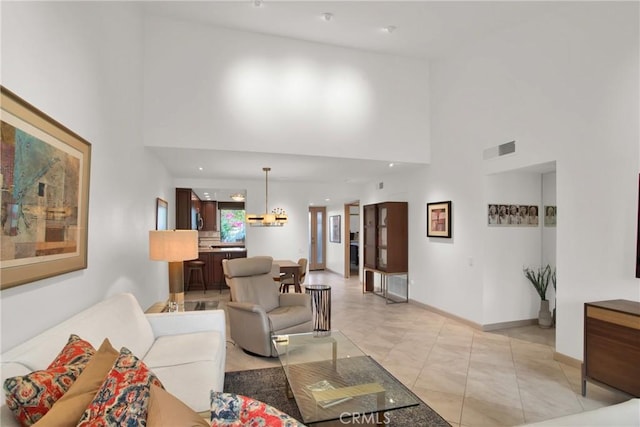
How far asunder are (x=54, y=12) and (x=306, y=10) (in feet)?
10.2

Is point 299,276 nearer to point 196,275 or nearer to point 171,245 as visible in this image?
point 196,275

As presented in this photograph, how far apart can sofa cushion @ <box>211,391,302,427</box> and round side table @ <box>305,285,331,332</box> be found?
3.62m

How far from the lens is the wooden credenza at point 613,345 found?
2635mm

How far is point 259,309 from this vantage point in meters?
3.72

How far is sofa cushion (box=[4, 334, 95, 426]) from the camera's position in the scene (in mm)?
1228

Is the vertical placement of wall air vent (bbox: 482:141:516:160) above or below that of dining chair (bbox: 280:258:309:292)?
above

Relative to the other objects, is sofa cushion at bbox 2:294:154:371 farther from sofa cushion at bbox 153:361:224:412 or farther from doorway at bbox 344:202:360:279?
doorway at bbox 344:202:360:279

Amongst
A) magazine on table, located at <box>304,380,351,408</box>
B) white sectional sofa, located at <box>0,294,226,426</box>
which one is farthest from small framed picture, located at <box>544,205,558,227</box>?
white sectional sofa, located at <box>0,294,226,426</box>

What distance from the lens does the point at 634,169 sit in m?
3.10

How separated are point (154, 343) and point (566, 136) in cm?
453

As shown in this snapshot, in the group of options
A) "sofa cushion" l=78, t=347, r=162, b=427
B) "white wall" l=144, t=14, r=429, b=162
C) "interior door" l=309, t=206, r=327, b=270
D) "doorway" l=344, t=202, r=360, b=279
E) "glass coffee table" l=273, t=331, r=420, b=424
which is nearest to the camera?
"sofa cushion" l=78, t=347, r=162, b=427

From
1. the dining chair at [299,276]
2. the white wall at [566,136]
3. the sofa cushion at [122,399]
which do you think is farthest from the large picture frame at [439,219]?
the sofa cushion at [122,399]

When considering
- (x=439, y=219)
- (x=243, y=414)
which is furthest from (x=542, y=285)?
(x=243, y=414)

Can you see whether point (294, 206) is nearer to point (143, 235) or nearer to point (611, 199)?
point (143, 235)
